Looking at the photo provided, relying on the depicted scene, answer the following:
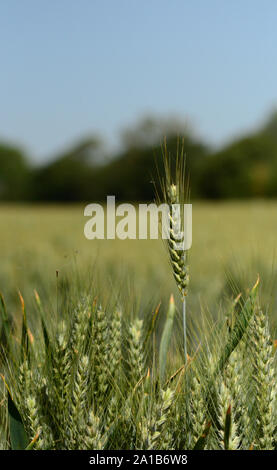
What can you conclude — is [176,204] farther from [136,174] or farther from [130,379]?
[136,174]

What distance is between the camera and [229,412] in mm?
838

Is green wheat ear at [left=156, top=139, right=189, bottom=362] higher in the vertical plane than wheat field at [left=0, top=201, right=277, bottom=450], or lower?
higher

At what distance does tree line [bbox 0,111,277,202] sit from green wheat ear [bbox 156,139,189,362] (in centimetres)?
2345

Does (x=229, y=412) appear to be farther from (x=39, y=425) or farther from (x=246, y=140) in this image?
(x=246, y=140)

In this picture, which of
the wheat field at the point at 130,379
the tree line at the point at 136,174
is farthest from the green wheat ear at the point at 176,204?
the tree line at the point at 136,174

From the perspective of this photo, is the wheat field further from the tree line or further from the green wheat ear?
the tree line

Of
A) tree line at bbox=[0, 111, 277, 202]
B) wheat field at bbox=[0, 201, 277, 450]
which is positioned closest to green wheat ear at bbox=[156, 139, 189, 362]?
wheat field at bbox=[0, 201, 277, 450]

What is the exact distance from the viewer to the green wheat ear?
2.98 ft

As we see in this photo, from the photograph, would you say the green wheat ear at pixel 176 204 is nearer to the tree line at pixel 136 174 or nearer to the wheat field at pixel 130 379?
the wheat field at pixel 130 379

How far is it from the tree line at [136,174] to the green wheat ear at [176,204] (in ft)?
76.9

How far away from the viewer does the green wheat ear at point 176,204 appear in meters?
0.91

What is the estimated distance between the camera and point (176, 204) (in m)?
0.93

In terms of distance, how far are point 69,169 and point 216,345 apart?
110 feet
